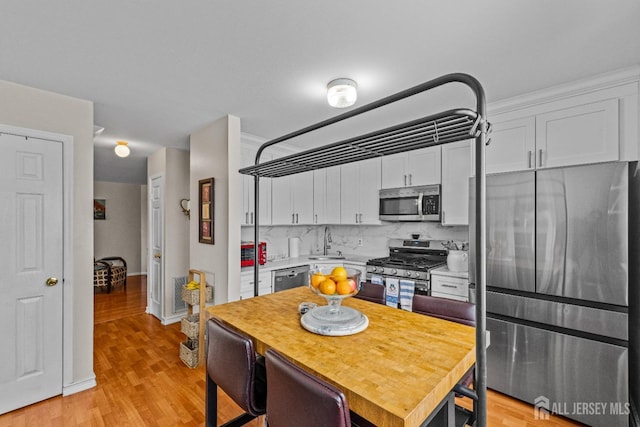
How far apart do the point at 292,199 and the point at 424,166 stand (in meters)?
1.79

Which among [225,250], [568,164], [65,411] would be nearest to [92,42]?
[225,250]

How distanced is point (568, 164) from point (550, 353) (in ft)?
4.62

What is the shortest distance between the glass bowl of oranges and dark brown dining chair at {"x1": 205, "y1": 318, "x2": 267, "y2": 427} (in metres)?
0.40

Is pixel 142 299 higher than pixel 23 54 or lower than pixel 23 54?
lower

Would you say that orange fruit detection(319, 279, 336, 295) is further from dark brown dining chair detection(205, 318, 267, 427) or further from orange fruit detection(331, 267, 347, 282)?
dark brown dining chair detection(205, 318, 267, 427)

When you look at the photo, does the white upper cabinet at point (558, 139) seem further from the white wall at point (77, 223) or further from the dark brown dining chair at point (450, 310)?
the white wall at point (77, 223)

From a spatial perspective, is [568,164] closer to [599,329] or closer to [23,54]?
[599,329]

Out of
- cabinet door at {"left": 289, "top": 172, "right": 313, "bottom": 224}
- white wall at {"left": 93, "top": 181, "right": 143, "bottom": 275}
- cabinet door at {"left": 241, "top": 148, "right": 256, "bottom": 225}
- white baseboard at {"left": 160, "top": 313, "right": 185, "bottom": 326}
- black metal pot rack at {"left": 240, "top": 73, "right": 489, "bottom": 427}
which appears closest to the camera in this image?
black metal pot rack at {"left": 240, "top": 73, "right": 489, "bottom": 427}

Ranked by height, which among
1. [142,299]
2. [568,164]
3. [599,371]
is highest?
[568,164]

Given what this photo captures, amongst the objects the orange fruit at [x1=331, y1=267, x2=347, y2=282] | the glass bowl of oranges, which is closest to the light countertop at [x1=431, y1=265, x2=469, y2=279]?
the glass bowl of oranges

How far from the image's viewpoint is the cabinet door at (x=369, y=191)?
3.98 m

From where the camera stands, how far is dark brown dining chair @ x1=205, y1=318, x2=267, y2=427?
1.31m

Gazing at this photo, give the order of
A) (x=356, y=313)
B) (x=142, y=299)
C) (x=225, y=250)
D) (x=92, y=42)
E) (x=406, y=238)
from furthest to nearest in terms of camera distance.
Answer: (x=142, y=299) < (x=406, y=238) < (x=225, y=250) < (x=92, y=42) < (x=356, y=313)

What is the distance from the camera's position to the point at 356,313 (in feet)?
5.28
